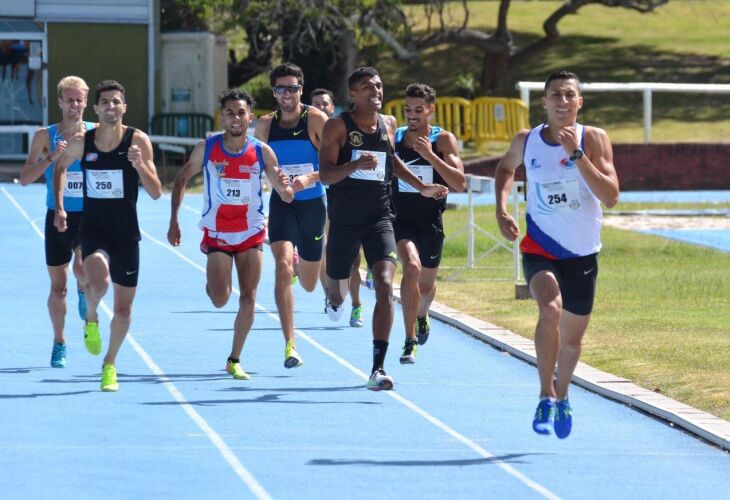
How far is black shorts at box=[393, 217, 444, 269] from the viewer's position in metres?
11.7

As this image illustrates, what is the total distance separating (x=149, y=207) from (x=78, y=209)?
16.5m

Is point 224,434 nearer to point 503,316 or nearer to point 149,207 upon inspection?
point 503,316

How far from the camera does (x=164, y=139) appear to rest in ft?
107

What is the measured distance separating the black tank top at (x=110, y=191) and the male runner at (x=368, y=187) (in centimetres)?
121

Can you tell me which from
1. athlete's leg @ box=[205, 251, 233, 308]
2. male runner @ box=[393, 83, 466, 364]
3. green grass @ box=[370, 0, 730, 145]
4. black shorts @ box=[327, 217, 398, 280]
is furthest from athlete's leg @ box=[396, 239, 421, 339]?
green grass @ box=[370, 0, 730, 145]

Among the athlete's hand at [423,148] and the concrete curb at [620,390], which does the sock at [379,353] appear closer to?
the athlete's hand at [423,148]

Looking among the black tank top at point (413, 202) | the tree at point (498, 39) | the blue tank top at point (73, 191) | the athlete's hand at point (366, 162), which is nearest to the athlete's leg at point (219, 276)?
the athlete's hand at point (366, 162)

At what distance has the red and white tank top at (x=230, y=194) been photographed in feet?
35.0

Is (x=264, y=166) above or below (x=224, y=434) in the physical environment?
above

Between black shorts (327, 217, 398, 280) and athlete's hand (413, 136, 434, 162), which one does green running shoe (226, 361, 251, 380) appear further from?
athlete's hand (413, 136, 434, 162)

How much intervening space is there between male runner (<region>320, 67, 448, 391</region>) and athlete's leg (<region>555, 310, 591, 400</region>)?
161 centimetres

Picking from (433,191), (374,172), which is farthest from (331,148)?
(433,191)

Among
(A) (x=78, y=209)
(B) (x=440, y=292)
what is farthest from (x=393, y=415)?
(B) (x=440, y=292)

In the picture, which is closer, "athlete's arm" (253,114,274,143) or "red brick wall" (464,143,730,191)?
"athlete's arm" (253,114,274,143)
